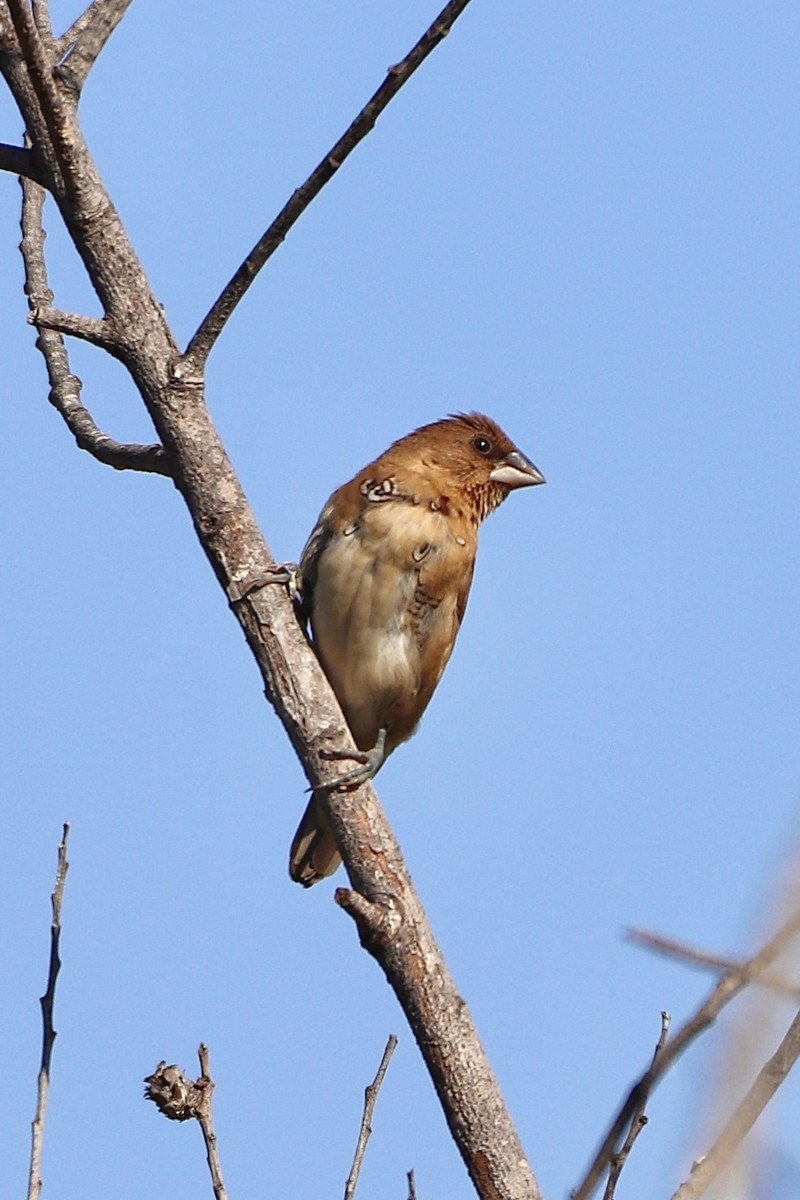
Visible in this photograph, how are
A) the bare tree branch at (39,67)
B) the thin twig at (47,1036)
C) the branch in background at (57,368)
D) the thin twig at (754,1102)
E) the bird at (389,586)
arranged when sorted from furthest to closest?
the bird at (389,586) < the branch in background at (57,368) < the bare tree branch at (39,67) < the thin twig at (47,1036) < the thin twig at (754,1102)

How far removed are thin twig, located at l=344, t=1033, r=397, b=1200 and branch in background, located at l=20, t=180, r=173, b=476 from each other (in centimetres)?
164

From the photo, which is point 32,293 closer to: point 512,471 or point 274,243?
point 274,243

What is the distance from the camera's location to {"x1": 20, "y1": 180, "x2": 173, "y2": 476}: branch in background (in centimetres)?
435

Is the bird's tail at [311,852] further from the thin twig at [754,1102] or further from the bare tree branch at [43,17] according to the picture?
the thin twig at [754,1102]

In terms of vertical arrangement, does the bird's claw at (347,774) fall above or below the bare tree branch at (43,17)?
below

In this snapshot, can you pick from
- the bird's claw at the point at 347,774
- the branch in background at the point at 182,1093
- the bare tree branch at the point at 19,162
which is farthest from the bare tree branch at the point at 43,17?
the branch in background at the point at 182,1093

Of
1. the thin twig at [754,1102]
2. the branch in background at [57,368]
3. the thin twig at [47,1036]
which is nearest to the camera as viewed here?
the thin twig at [754,1102]

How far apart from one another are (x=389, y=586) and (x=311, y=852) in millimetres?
1153

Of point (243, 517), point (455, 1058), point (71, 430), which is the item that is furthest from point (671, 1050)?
point (71, 430)

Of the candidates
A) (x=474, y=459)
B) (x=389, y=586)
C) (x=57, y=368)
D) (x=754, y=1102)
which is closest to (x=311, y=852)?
(x=389, y=586)

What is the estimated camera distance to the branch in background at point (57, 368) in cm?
435

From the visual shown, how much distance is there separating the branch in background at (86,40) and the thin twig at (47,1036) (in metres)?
1.93

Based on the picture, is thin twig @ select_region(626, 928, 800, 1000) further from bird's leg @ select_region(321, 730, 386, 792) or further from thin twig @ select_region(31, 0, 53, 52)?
thin twig @ select_region(31, 0, 53, 52)

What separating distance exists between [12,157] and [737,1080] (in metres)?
3.25
